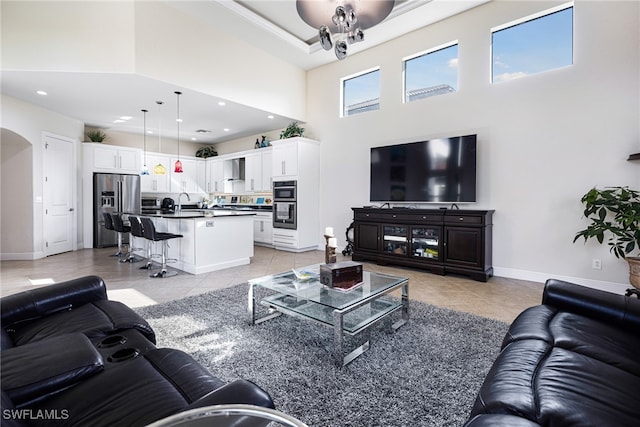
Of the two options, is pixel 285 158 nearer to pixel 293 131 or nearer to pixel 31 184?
pixel 293 131

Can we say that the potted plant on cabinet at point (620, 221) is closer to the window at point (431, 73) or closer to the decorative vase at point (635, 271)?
the decorative vase at point (635, 271)

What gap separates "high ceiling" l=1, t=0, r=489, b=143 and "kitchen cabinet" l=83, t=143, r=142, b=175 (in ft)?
1.99

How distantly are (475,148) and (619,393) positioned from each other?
12.2 feet

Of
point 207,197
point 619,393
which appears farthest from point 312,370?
point 207,197

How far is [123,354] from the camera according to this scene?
51.8 inches

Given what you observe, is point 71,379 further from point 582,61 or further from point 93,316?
point 582,61

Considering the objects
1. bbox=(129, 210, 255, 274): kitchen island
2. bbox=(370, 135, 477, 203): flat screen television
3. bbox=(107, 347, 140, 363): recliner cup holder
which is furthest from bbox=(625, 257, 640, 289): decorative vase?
bbox=(129, 210, 255, 274): kitchen island

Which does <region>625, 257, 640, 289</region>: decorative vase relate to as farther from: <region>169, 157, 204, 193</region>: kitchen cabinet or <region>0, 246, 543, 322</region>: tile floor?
<region>169, 157, 204, 193</region>: kitchen cabinet

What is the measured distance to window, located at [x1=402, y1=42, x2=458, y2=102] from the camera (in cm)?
473

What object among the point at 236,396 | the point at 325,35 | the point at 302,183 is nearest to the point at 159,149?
the point at 302,183

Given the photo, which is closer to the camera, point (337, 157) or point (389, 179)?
point (389, 179)

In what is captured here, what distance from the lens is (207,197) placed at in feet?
30.5

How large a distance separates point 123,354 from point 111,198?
6.92 m

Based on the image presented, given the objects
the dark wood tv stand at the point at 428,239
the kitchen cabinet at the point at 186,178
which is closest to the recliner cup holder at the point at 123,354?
the dark wood tv stand at the point at 428,239
